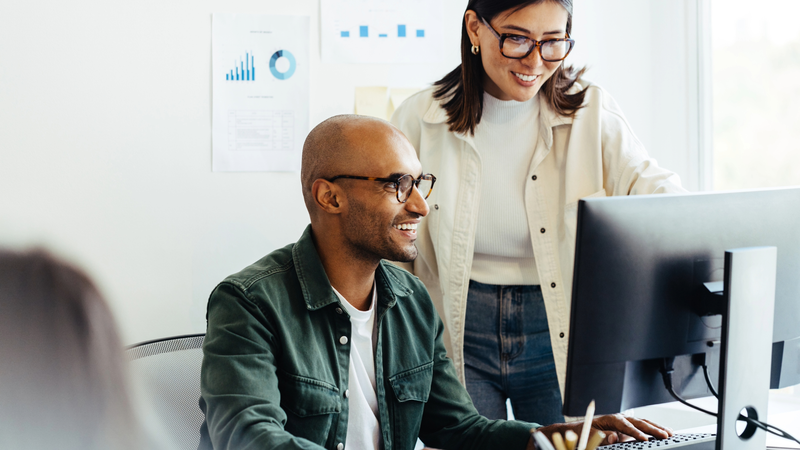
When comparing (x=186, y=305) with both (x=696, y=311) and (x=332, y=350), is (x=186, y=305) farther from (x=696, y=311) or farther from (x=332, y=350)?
(x=696, y=311)

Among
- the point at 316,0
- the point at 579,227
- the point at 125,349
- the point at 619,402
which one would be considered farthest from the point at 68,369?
the point at 316,0

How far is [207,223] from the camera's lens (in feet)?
6.83

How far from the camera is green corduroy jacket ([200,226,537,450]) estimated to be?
101 cm

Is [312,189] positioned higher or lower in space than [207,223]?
higher

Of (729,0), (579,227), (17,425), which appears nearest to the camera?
(17,425)

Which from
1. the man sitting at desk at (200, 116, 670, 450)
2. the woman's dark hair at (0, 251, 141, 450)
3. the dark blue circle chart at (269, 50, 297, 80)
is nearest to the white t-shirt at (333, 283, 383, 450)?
the man sitting at desk at (200, 116, 670, 450)

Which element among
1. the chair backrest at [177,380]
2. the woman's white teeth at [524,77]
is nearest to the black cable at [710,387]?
the woman's white teeth at [524,77]

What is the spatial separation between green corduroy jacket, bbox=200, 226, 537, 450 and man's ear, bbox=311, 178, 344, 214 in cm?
7

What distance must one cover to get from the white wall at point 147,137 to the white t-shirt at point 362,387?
96cm

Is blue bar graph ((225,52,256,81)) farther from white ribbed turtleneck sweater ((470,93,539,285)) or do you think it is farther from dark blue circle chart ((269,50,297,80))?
white ribbed turtleneck sweater ((470,93,539,285))

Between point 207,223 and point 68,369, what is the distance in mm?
1785

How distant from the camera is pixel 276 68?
2.12m

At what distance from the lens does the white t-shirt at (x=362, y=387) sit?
121 cm

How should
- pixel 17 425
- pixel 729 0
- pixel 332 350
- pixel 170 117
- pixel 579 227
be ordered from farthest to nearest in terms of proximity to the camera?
1. pixel 729 0
2. pixel 170 117
3. pixel 332 350
4. pixel 579 227
5. pixel 17 425
